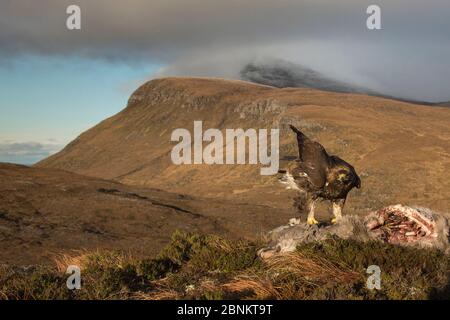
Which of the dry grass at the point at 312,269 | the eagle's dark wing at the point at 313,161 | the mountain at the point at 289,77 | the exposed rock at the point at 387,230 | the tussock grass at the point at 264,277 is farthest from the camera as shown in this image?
the mountain at the point at 289,77

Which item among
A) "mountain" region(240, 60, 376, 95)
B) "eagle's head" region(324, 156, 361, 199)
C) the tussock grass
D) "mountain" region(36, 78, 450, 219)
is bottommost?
"mountain" region(36, 78, 450, 219)

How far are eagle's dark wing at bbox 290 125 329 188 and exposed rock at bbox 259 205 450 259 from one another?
2.78 feet

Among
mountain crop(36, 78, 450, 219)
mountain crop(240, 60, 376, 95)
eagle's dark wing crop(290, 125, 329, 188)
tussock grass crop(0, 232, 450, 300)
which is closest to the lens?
tussock grass crop(0, 232, 450, 300)

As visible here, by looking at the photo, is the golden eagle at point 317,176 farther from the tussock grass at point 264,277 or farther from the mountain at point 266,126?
the mountain at point 266,126

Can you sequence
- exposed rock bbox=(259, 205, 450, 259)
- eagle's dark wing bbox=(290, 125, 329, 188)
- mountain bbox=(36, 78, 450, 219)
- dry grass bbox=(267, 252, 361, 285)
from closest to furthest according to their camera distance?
1. dry grass bbox=(267, 252, 361, 285)
2. exposed rock bbox=(259, 205, 450, 259)
3. eagle's dark wing bbox=(290, 125, 329, 188)
4. mountain bbox=(36, 78, 450, 219)

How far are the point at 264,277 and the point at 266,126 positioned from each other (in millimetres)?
68597

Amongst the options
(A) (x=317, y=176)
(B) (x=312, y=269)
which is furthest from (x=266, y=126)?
(B) (x=312, y=269)

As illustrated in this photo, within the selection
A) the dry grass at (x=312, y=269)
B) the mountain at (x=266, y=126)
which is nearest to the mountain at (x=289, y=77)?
the mountain at (x=266, y=126)

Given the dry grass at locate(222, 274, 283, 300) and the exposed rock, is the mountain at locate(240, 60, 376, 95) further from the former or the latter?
the dry grass at locate(222, 274, 283, 300)

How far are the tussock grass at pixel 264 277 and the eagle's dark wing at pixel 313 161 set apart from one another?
1151 millimetres

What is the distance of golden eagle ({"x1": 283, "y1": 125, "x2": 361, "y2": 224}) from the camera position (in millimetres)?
8430

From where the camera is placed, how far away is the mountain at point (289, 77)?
554 feet

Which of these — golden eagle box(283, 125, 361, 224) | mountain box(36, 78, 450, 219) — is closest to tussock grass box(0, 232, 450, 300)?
golden eagle box(283, 125, 361, 224)
